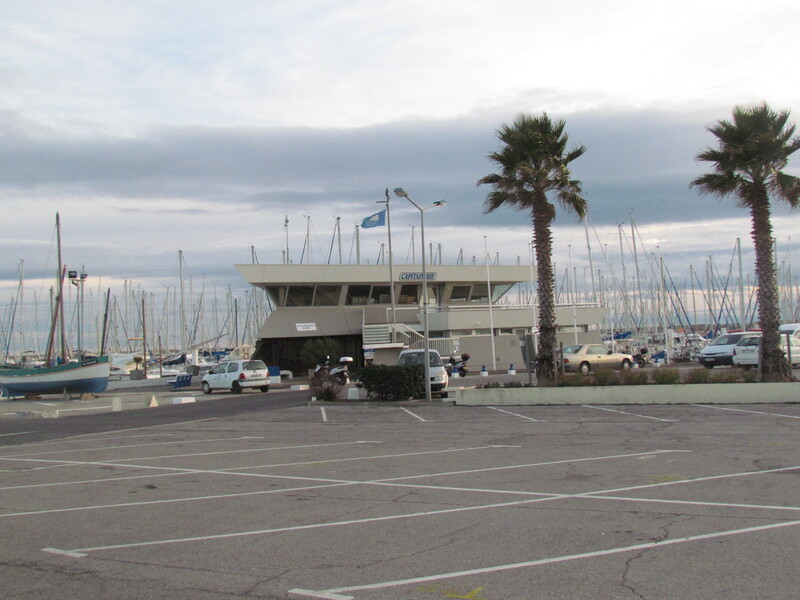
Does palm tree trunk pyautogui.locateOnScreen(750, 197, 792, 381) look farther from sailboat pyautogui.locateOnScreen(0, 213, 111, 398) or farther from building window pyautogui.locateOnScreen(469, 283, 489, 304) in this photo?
building window pyautogui.locateOnScreen(469, 283, 489, 304)

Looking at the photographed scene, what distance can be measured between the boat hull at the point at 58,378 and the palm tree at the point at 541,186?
77.4 ft

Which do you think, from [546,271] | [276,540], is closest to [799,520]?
[276,540]

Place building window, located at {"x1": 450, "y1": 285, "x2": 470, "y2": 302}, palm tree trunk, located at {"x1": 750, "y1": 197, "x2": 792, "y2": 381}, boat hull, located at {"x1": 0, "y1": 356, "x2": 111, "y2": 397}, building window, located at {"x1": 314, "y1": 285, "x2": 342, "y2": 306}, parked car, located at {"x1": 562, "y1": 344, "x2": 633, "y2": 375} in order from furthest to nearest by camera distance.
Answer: building window, located at {"x1": 450, "y1": 285, "x2": 470, "y2": 302} < building window, located at {"x1": 314, "y1": 285, "x2": 342, "y2": 306} < boat hull, located at {"x1": 0, "y1": 356, "x2": 111, "y2": 397} < parked car, located at {"x1": 562, "y1": 344, "x2": 633, "y2": 375} < palm tree trunk, located at {"x1": 750, "y1": 197, "x2": 792, "y2": 381}

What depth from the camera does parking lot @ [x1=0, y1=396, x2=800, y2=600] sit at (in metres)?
6.10

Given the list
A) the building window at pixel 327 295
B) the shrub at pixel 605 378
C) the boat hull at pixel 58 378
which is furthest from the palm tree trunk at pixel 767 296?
the building window at pixel 327 295

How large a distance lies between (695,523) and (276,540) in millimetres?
4458

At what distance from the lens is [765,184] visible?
75.8 ft

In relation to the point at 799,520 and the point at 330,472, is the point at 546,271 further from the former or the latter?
the point at 799,520

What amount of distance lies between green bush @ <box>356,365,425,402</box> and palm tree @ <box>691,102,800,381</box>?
37.4 ft

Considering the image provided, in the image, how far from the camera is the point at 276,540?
763 centimetres

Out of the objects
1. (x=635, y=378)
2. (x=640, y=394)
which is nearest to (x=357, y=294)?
(x=635, y=378)

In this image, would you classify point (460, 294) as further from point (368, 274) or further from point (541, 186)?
point (541, 186)

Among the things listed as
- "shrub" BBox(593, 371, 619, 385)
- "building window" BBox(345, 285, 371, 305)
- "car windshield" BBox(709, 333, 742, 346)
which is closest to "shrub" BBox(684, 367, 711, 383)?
"shrub" BBox(593, 371, 619, 385)

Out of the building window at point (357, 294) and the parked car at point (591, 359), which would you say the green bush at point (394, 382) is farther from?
the building window at point (357, 294)
